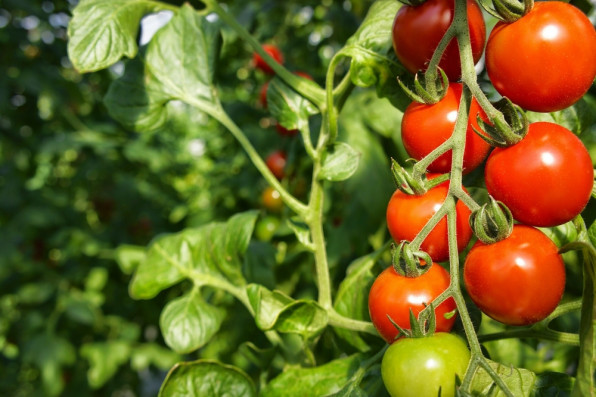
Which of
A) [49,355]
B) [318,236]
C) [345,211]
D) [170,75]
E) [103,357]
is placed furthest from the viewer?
[103,357]

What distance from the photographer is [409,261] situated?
484mm

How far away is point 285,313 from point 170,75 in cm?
43

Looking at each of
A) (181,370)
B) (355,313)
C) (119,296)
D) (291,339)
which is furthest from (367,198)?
(119,296)

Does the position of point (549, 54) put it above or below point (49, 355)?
above

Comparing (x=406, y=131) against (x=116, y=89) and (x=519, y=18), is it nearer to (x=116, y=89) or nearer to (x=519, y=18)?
(x=519, y=18)

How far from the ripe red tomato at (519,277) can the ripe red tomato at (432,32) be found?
177mm

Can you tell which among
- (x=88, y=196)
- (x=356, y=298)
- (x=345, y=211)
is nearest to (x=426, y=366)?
(x=356, y=298)

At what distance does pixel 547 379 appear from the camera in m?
0.55

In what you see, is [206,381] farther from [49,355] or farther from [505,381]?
[49,355]

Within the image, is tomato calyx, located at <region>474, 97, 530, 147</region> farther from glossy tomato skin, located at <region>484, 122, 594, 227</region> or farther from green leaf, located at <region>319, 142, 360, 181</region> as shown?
green leaf, located at <region>319, 142, 360, 181</region>

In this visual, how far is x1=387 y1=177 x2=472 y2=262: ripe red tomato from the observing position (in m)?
0.51

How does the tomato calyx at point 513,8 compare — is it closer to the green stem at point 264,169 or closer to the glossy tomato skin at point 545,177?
the glossy tomato skin at point 545,177

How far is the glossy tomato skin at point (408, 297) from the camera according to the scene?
0.49 m

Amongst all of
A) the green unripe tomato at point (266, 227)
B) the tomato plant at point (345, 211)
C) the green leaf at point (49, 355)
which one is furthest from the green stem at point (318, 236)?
the green leaf at point (49, 355)
